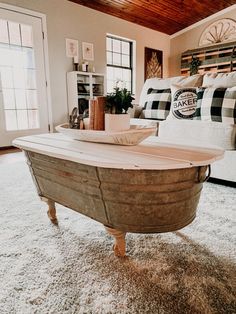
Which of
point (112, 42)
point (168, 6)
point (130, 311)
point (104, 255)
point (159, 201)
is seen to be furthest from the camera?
point (112, 42)

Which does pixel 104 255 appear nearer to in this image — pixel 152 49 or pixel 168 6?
pixel 168 6

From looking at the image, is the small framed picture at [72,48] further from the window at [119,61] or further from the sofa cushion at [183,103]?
the sofa cushion at [183,103]

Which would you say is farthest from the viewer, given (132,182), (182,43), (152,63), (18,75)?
(182,43)

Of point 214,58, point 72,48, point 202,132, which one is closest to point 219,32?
point 214,58

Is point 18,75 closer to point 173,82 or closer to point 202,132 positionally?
point 173,82

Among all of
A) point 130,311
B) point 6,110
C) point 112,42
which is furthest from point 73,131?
point 112,42

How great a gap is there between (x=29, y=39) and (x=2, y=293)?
12.8 feet

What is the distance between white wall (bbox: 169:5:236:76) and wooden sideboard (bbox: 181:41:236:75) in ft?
0.59

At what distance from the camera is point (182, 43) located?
6.24 metres

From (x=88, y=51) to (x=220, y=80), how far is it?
3014 millimetres

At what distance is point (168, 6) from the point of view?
15.9ft

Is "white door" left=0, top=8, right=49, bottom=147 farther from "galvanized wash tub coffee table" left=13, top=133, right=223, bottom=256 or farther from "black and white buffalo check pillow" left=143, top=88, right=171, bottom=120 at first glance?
"galvanized wash tub coffee table" left=13, top=133, right=223, bottom=256

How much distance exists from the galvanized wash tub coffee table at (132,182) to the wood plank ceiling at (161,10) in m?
4.25

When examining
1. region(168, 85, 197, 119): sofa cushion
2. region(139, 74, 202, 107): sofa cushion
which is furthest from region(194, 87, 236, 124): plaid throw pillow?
region(139, 74, 202, 107): sofa cushion
